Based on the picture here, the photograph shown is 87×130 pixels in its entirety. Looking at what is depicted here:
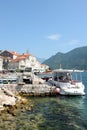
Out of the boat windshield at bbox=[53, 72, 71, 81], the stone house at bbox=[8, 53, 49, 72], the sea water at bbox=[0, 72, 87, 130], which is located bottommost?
the sea water at bbox=[0, 72, 87, 130]

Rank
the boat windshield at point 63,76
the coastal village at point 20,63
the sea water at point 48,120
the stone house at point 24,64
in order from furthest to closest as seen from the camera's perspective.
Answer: the stone house at point 24,64 < the coastal village at point 20,63 < the boat windshield at point 63,76 < the sea water at point 48,120

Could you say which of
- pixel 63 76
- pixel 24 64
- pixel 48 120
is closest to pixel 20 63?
pixel 24 64

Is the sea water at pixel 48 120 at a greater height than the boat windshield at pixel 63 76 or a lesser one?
lesser

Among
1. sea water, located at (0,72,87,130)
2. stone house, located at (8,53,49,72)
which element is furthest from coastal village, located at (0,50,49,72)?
sea water, located at (0,72,87,130)

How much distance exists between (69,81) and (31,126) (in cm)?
2955

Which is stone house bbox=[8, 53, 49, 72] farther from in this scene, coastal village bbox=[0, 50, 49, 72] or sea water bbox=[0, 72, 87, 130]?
sea water bbox=[0, 72, 87, 130]

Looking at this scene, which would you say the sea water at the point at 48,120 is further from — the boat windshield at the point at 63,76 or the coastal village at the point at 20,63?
the coastal village at the point at 20,63

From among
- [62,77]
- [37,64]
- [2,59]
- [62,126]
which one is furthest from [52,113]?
[37,64]

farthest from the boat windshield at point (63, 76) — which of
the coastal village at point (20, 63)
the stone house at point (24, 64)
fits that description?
the stone house at point (24, 64)

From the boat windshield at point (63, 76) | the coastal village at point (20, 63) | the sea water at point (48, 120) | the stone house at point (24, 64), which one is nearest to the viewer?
the sea water at point (48, 120)

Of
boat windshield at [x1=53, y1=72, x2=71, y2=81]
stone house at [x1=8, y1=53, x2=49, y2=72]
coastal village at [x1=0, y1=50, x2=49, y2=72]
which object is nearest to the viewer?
boat windshield at [x1=53, y1=72, x2=71, y2=81]

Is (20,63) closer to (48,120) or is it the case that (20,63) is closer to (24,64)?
(24,64)

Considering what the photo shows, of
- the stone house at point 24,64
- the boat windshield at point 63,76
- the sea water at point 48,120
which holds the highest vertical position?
the stone house at point 24,64

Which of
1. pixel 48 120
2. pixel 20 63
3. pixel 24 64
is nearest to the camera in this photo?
pixel 48 120
